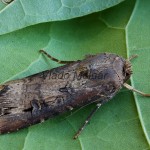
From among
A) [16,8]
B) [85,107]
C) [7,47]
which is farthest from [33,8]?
[85,107]

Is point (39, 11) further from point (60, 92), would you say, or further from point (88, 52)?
point (60, 92)

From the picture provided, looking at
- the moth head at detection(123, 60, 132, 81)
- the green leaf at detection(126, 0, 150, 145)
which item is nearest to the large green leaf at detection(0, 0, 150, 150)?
the green leaf at detection(126, 0, 150, 145)

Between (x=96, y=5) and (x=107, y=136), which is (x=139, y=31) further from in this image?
(x=107, y=136)

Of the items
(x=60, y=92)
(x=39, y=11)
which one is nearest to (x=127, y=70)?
(x=60, y=92)

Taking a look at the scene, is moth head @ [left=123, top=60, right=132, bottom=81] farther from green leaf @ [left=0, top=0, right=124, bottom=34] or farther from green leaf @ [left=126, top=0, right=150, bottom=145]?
green leaf @ [left=0, top=0, right=124, bottom=34]

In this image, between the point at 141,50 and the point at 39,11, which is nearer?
the point at 39,11

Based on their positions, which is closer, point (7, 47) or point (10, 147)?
point (10, 147)

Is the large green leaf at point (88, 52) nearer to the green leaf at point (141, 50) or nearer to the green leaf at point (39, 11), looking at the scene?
the green leaf at point (141, 50)
